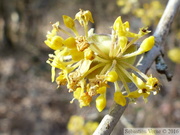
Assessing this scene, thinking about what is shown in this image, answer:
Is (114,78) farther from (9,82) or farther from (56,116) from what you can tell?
(9,82)

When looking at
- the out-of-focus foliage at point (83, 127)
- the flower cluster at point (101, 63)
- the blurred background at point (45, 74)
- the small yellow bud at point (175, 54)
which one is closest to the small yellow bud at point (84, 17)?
the flower cluster at point (101, 63)

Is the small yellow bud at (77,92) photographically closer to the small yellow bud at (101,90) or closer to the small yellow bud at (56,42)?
the small yellow bud at (101,90)

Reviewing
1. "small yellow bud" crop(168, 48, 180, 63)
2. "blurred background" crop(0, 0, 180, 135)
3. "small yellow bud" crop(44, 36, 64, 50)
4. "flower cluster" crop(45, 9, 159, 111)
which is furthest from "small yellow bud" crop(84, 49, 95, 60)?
"small yellow bud" crop(168, 48, 180, 63)

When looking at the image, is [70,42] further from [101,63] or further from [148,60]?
[148,60]

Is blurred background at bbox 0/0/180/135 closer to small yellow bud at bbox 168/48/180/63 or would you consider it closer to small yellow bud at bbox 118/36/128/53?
small yellow bud at bbox 168/48/180/63

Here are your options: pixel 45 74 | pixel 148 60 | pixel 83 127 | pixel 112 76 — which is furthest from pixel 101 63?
pixel 45 74

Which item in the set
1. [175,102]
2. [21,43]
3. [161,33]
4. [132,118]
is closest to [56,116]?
[132,118]
